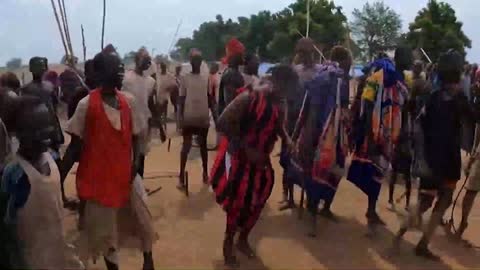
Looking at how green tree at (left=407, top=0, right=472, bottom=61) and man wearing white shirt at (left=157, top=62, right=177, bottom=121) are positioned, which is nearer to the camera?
man wearing white shirt at (left=157, top=62, right=177, bottom=121)

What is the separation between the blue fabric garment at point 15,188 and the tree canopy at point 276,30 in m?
19.0

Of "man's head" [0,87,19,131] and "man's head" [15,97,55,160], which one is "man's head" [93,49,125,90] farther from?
"man's head" [15,97,55,160]

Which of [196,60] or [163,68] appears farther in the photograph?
[163,68]

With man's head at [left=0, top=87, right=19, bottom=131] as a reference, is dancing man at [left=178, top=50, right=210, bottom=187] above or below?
below

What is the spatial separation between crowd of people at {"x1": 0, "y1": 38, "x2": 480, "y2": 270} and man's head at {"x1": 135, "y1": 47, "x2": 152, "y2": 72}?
0.05 feet

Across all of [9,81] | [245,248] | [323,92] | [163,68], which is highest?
[9,81]

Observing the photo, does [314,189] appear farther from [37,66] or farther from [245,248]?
[37,66]

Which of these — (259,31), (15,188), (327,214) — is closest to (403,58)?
(327,214)

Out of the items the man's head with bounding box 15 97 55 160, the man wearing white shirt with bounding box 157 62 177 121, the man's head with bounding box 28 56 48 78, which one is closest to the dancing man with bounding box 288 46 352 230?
the man's head with bounding box 28 56 48 78

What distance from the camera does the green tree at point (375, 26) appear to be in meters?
27.9

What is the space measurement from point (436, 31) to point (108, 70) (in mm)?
22287

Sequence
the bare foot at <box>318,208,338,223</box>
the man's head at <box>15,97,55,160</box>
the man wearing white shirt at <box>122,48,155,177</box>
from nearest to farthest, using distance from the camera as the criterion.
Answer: the man's head at <box>15,97,55,160</box> → the man wearing white shirt at <box>122,48,155,177</box> → the bare foot at <box>318,208,338,223</box>

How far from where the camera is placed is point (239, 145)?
603 cm

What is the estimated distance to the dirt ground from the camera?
634 centimetres
